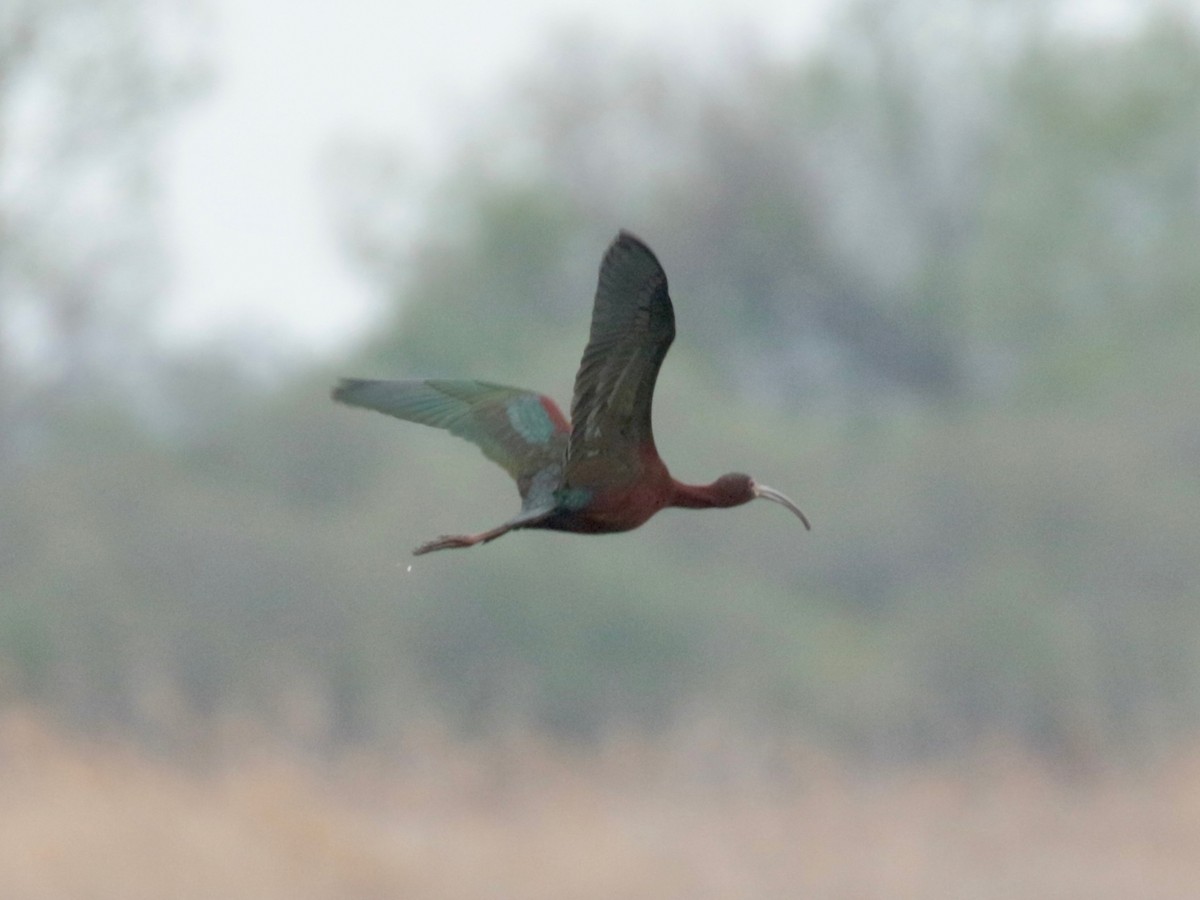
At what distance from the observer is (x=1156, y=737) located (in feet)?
79.0

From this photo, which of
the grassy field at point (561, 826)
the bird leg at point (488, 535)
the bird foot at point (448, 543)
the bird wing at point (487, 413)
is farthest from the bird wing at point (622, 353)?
the grassy field at point (561, 826)

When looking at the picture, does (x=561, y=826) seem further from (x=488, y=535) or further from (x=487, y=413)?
(x=488, y=535)

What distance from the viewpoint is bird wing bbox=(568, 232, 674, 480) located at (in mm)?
5828

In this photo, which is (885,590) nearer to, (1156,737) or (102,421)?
(1156,737)

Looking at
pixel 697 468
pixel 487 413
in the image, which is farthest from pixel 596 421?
pixel 697 468

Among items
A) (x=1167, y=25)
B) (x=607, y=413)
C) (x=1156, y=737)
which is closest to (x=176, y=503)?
(x=1156, y=737)

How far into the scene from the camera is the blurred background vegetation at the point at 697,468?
26.1m

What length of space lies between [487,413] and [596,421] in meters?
1.00

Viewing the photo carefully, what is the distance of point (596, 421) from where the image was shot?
6238 millimetres

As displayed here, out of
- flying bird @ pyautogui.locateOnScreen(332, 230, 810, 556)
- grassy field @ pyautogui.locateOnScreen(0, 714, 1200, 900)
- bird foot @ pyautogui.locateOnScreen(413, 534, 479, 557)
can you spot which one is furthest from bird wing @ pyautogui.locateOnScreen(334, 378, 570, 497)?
grassy field @ pyautogui.locateOnScreen(0, 714, 1200, 900)

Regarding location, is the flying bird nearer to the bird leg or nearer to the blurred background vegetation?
the bird leg

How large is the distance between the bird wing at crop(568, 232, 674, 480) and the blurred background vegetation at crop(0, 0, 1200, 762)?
16282 mm

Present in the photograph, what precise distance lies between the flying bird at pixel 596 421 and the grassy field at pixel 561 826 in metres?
8.49

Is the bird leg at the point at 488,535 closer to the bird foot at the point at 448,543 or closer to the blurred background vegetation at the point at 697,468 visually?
the bird foot at the point at 448,543
